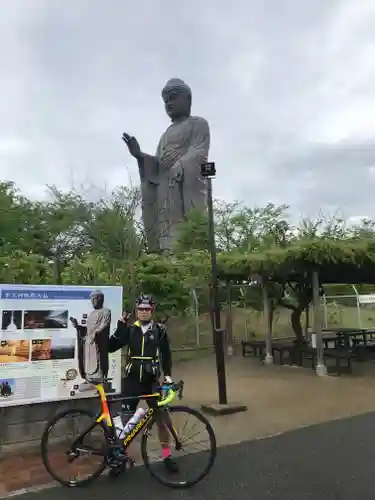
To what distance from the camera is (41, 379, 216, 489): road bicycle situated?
4.07m

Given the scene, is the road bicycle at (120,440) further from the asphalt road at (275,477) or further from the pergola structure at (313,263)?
the pergola structure at (313,263)

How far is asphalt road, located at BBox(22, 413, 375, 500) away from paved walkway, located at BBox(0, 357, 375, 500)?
0.28m

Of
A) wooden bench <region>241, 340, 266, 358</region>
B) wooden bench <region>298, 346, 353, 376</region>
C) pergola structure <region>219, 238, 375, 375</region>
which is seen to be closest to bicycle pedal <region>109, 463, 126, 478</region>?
pergola structure <region>219, 238, 375, 375</region>

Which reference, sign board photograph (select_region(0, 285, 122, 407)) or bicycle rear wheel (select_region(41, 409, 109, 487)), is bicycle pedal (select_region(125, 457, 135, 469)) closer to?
bicycle rear wheel (select_region(41, 409, 109, 487))

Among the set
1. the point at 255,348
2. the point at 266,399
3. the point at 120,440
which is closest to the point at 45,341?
the point at 120,440

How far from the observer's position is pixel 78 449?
4145mm

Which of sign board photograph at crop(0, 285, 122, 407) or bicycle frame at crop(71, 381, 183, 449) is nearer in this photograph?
bicycle frame at crop(71, 381, 183, 449)

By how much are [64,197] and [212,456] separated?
1507 centimetres

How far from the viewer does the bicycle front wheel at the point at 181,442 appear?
412cm

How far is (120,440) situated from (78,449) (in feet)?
1.22

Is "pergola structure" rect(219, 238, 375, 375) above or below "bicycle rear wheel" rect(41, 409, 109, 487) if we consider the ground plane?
above

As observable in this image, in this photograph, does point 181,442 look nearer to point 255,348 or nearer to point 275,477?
point 275,477

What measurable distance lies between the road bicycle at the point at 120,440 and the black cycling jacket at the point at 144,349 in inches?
8.6

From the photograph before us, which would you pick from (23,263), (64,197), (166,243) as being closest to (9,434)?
(23,263)
